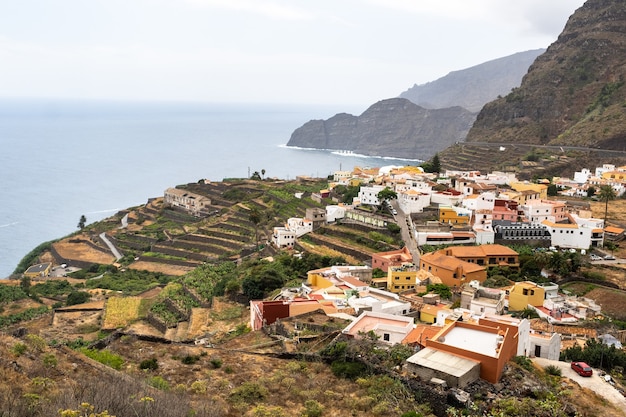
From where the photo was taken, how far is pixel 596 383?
1255cm

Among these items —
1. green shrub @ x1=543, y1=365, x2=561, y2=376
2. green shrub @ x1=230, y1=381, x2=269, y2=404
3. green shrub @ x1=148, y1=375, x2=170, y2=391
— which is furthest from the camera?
green shrub @ x1=543, y1=365, x2=561, y2=376

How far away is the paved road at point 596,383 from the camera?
11562mm

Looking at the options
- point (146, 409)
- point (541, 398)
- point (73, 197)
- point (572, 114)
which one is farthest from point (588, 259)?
point (73, 197)

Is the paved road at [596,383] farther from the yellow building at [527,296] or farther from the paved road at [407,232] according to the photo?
the paved road at [407,232]

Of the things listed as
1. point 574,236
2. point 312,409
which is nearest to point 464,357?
point 312,409

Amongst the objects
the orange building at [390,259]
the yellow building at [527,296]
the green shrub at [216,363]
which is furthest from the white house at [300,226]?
the green shrub at [216,363]

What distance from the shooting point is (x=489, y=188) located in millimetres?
38469

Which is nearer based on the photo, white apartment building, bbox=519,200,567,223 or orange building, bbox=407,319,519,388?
orange building, bbox=407,319,519,388

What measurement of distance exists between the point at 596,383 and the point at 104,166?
9915 cm

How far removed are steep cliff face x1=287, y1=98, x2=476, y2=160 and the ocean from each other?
7.72 meters

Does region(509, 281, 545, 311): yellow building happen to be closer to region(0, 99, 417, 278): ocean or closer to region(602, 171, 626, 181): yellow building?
region(602, 171, 626, 181): yellow building

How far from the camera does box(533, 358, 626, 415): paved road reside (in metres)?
11.6

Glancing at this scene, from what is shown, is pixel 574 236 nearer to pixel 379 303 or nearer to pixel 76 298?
pixel 379 303

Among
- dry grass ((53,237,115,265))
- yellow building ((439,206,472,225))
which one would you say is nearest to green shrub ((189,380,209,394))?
yellow building ((439,206,472,225))
